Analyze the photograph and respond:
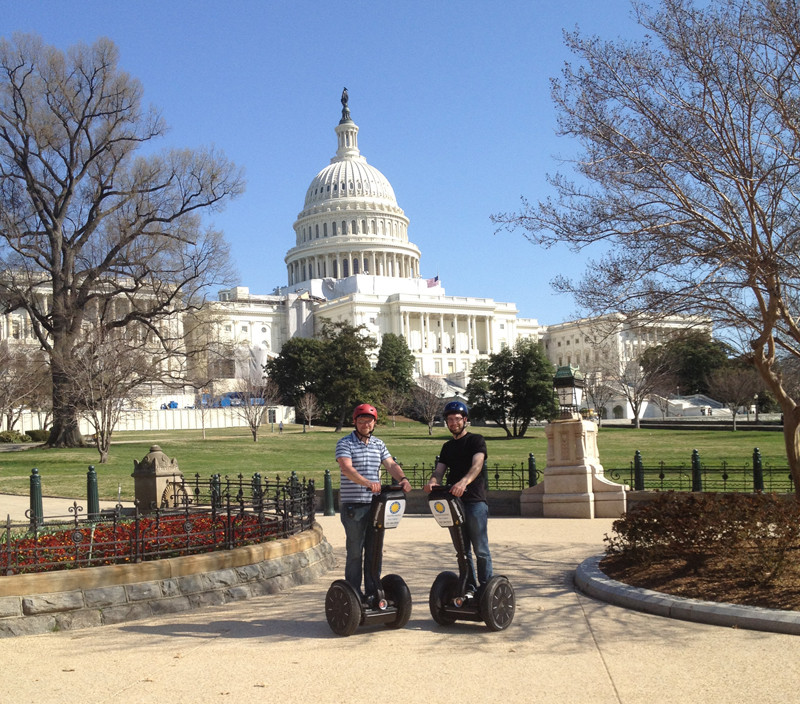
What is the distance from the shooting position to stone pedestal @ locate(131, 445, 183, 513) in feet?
54.1

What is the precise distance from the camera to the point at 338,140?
6220 inches

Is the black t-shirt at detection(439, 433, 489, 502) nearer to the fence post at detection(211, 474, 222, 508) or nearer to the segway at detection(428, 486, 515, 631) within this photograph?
the segway at detection(428, 486, 515, 631)

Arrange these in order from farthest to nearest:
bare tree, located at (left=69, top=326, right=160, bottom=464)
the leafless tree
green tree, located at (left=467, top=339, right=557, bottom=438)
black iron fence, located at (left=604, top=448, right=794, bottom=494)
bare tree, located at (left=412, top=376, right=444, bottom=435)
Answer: bare tree, located at (left=412, top=376, right=444, bottom=435), green tree, located at (left=467, top=339, right=557, bottom=438), the leafless tree, bare tree, located at (left=69, top=326, right=160, bottom=464), black iron fence, located at (left=604, top=448, right=794, bottom=494)

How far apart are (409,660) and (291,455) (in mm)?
32958

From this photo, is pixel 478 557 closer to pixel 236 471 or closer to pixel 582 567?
pixel 582 567

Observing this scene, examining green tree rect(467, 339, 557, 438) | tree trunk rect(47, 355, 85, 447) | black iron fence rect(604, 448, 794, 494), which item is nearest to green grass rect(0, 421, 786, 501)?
tree trunk rect(47, 355, 85, 447)

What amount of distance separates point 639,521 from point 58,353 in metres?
31.8

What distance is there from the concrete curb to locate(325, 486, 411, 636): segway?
7.92ft

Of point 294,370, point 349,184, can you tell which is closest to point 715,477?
point 294,370

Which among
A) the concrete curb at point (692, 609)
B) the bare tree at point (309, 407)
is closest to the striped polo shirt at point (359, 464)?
the concrete curb at point (692, 609)

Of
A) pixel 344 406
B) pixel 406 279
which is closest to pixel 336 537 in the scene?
pixel 344 406

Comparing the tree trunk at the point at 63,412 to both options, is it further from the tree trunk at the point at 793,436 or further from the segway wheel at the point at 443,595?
the segway wheel at the point at 443,595

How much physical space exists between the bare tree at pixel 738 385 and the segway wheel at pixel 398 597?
196ft

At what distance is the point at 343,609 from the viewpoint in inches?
311
